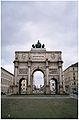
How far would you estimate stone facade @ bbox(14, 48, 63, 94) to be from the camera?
5184cm

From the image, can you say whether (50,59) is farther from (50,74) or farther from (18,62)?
(18,62)

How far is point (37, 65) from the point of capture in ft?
173

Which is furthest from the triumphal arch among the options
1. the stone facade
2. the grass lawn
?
the grass lawn

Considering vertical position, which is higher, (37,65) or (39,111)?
(37,65)

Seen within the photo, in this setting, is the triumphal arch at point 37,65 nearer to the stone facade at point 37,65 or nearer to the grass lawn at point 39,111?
the stone facade at point 37,65

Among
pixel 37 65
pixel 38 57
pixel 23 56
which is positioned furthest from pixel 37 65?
pixel 23 56

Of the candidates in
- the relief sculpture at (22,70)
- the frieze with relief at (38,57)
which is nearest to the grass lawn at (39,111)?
the relief sculpture at (22,70)

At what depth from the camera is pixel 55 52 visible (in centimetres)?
5312

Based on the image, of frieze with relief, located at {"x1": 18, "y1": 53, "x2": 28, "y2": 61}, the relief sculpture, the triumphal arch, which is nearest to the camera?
the triumphal arch

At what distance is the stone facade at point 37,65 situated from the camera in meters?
51.8

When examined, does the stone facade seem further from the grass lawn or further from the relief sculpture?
the grass lawn

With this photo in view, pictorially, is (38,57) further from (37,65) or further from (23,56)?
(23,56)

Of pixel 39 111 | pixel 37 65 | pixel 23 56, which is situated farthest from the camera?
pixel 23 56

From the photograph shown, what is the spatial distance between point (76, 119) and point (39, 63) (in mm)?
41580
